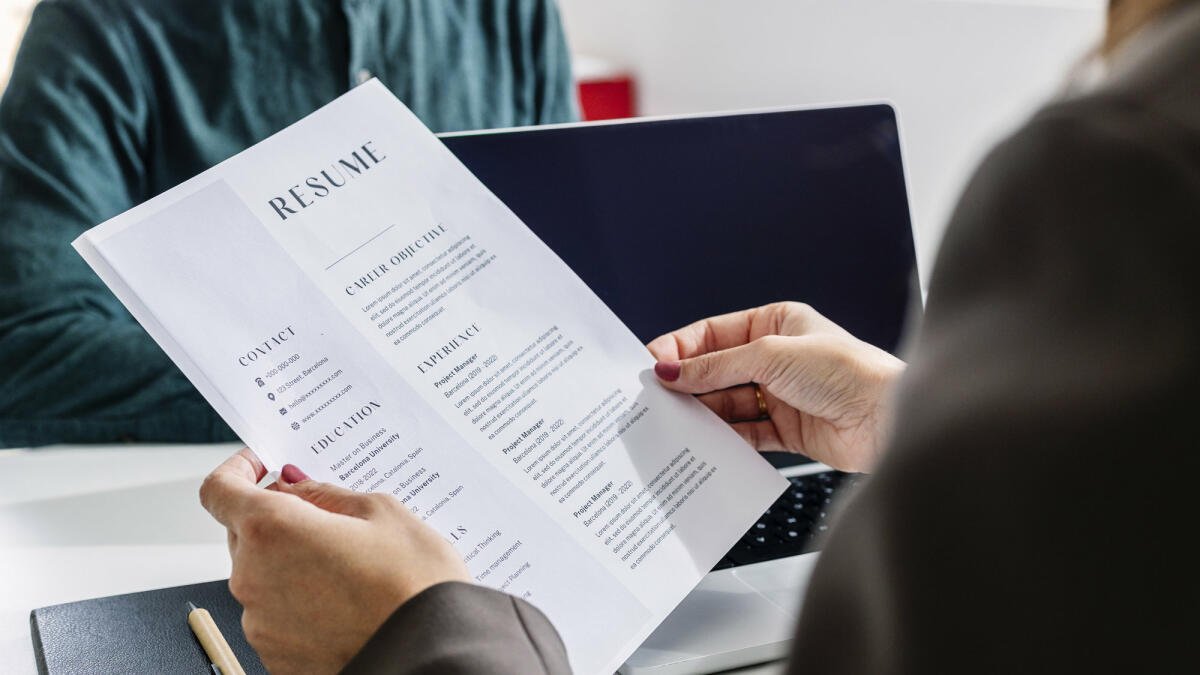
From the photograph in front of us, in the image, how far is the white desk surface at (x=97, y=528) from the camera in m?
0.69

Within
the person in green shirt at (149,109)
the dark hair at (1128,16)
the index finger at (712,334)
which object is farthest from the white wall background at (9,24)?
the dark hair at (1128,16)

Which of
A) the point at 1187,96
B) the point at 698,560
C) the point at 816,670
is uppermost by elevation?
the point at 1187,96

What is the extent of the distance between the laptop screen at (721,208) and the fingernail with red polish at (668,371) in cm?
16

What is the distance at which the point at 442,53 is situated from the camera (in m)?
1.46

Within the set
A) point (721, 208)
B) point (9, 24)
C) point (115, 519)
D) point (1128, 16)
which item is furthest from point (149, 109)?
point (9, 24)

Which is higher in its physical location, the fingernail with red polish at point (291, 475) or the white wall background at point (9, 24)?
the white wall background at point (9, 24)

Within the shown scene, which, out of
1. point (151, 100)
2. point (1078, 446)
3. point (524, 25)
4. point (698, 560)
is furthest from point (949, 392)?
Answer: point (524, 25)

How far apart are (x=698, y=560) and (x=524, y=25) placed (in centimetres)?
107

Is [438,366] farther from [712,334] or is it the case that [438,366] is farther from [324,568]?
[712,334]

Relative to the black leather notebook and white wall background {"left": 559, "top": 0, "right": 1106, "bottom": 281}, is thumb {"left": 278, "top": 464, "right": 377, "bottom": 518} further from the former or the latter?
white wall background {"left": 559, "top": 0, "right": 1106, "bottom": 281}

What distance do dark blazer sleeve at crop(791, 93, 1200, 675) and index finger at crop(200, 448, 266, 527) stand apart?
344 mm

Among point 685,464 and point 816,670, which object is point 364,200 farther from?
point 816,670

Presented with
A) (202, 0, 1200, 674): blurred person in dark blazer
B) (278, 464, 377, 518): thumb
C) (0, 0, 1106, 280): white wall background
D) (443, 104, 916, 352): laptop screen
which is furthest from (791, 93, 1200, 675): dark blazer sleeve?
(0, 0, 1106, 280): white wall background

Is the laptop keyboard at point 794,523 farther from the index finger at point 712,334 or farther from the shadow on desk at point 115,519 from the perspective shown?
the shadow on desk at point 115,519
